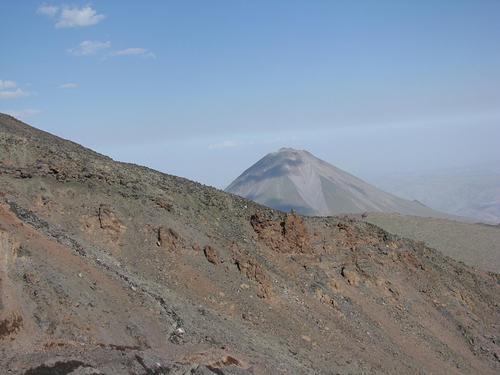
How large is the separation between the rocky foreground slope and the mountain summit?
10098 cm

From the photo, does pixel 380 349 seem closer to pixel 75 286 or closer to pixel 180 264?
pixel 180 264

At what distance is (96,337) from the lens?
19.0 metres

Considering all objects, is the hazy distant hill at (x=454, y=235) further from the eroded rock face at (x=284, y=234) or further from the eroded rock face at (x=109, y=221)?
the eroded rock face at (x=109, y=221)

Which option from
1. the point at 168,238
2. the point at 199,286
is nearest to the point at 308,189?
the point at 168,238

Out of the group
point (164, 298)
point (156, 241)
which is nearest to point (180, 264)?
point (156, 241)

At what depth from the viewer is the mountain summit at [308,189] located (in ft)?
479

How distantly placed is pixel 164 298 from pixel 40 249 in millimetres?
5135

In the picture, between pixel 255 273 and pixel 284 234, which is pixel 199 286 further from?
pixel 284 234

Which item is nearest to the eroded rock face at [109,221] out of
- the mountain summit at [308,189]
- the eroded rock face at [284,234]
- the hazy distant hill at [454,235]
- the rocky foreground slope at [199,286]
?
the rocky foreground slope at [199,286]

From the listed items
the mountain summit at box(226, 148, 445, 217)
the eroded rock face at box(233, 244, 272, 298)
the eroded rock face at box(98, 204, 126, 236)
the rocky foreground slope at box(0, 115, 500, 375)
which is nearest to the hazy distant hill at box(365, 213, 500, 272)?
the rocky foreground slope at box(0, 115, 500, 375)

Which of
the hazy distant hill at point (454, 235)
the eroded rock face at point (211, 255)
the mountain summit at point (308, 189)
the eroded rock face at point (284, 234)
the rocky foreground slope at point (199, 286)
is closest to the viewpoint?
the rocky foreground slope at point (199, 286)

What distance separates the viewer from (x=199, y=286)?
2700 cm

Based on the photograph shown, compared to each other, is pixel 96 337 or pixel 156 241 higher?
pixel 156 241

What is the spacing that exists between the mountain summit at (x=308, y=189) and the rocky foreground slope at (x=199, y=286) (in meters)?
101
